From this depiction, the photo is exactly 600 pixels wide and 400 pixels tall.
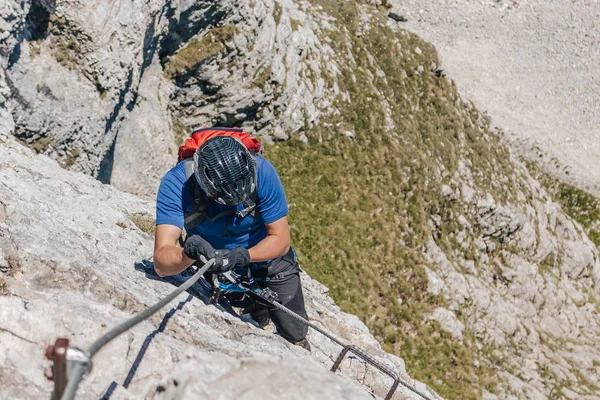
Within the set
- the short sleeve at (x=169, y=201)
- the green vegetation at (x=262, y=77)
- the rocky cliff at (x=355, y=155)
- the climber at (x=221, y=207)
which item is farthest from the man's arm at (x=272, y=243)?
the green vegetation at (x=262, y=77)

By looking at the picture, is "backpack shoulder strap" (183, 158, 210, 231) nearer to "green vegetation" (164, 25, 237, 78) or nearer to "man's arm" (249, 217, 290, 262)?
"man's arm" (249, 217, 290, 262)

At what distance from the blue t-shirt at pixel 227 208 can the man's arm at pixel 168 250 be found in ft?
0.37

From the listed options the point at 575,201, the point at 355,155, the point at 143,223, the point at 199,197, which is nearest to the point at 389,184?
the point at 355,155

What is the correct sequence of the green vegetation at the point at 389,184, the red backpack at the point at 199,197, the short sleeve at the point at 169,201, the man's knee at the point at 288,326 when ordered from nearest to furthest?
the short sleeve at the point at 169,201
the red backpack at the point at 199,197
the man's knee at the point at 288,326
the green vegetation at the point at 389,184

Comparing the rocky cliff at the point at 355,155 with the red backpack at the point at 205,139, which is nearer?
the red backpack at the point at 205,139

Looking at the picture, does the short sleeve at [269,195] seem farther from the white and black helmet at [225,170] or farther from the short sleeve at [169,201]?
the short sleeve at [169,201]

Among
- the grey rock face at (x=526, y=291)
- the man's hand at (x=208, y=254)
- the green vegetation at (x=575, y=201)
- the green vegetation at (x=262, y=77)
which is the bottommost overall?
the grey rock face at (x=526, y=291)

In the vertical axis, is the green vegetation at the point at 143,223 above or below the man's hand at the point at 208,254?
below

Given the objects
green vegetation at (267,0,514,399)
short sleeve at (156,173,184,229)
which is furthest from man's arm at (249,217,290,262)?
green vegetation at (267,0,514,399)

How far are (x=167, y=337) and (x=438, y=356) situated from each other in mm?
19832

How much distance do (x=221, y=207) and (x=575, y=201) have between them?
4796 cm

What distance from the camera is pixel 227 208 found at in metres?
8.82

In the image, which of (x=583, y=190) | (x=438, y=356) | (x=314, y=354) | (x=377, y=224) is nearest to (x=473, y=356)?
(x=438, y=356)

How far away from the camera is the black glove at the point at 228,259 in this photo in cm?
802
